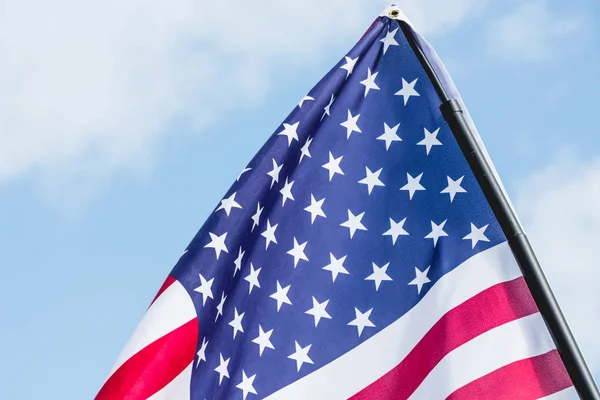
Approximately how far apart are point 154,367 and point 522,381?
265 cm

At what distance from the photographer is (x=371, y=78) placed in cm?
671

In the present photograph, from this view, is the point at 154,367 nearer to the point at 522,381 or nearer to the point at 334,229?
the point at 334,229

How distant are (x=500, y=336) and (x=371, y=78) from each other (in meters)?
2.19

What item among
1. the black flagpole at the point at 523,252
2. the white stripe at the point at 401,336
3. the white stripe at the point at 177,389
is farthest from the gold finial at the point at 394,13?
the white stripe at the point at 177,389

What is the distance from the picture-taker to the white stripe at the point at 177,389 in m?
6.51

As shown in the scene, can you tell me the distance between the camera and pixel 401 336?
5.98 meters

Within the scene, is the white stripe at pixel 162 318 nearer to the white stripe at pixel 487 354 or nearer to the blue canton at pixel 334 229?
the blue canton at pixel 334 229

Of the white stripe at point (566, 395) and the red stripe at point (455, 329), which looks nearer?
the white stripe at point (566, 395)

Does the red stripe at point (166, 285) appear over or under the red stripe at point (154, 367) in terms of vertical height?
over

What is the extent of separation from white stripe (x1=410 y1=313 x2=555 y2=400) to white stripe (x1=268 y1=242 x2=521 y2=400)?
0.28 metres

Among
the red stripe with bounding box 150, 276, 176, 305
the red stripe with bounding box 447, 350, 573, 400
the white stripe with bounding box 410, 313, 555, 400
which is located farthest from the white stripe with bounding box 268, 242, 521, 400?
the red stripe with bounding box 150, 276, 176, 305

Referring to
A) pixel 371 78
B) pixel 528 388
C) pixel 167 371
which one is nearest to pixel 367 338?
pixel 528 388

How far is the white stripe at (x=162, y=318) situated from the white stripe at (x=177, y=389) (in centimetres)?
34

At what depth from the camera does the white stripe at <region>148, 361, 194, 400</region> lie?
21.4 ft
